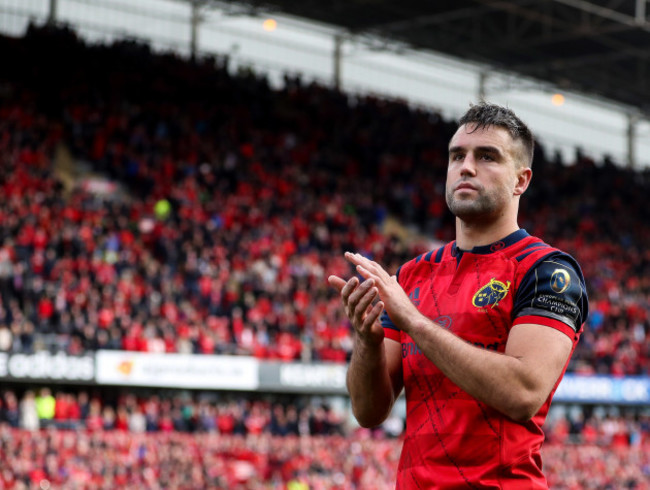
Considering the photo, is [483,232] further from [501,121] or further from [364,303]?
[364,303]

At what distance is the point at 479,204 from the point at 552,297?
1.29 ft

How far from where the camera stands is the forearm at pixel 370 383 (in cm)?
326

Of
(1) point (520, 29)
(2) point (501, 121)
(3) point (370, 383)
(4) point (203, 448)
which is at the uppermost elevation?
(1) point (520, 29)

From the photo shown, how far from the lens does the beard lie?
3182 millimetres

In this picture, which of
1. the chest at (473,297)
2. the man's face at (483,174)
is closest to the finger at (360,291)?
the chest at (473,297)

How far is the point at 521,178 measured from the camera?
331cm

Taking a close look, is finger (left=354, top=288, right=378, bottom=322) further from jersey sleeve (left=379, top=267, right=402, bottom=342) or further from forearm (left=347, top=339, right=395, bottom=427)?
jersey sleeve (left=379, top=267, right=402, bottom=342)

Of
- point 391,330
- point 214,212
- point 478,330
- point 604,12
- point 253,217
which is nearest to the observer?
point 478,330

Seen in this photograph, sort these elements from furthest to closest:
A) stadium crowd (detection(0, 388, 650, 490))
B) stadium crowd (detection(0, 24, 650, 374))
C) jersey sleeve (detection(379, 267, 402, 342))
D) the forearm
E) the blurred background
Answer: stadium crowd (detection(0, 24, 650, 374)) → the blurred background → stadium crowd (detection(0, 388, 650, 490)) → jersey sleeve (detection(379, 267, 402, 342)) → the forearm

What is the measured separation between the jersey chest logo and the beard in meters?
0.23

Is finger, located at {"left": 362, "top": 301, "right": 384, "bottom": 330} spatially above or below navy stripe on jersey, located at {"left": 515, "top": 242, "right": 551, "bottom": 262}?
below

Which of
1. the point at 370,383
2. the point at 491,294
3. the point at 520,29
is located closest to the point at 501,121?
the point at 491,294

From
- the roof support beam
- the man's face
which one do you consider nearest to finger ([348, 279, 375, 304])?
the man's face

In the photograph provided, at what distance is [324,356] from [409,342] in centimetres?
2141
